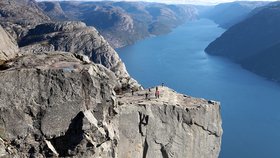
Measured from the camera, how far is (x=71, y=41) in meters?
126

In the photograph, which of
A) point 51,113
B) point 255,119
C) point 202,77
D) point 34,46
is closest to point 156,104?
point 51,113

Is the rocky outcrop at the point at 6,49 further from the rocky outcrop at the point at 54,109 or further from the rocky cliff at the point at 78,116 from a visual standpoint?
the rocky outcrop at the point at 54,109

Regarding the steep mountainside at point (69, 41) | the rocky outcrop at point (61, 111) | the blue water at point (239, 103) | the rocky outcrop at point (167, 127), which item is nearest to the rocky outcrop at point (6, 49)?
the rocky outcrop at point (61, 111)

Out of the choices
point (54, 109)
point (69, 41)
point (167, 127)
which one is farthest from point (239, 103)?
point (54, 109)

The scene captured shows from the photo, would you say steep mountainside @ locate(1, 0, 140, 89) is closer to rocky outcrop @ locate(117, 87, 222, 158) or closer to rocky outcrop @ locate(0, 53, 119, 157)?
rocky outcrop @ locate(117, 87, 222, 158)

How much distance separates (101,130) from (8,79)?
5.07m

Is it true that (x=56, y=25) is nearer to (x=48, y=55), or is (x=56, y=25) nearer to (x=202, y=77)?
(x=202, y=77)

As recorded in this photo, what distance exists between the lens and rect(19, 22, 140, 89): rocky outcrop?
111688 mm

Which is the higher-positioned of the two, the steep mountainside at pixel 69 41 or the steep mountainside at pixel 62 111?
the steep mountainside at pixel 62 111

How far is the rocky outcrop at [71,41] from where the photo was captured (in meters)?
112

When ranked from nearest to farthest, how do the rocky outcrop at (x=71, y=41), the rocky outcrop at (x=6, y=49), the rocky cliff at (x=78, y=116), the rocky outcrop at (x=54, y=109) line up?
1. the rocky outcrop at (x=54, y=109)
2. the rocky cliff at (x=78, y=116)
3. the rocky outcrop at (x=6, y=49)
4. the rocky outcrop at (x=71, y=41)

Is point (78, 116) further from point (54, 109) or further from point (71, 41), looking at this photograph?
point (71, 41)

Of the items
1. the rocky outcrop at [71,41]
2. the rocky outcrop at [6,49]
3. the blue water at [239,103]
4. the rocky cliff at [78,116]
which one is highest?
the rocky outcrop at [6,49]

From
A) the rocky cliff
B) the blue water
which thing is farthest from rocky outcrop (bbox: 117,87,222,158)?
the blue water
